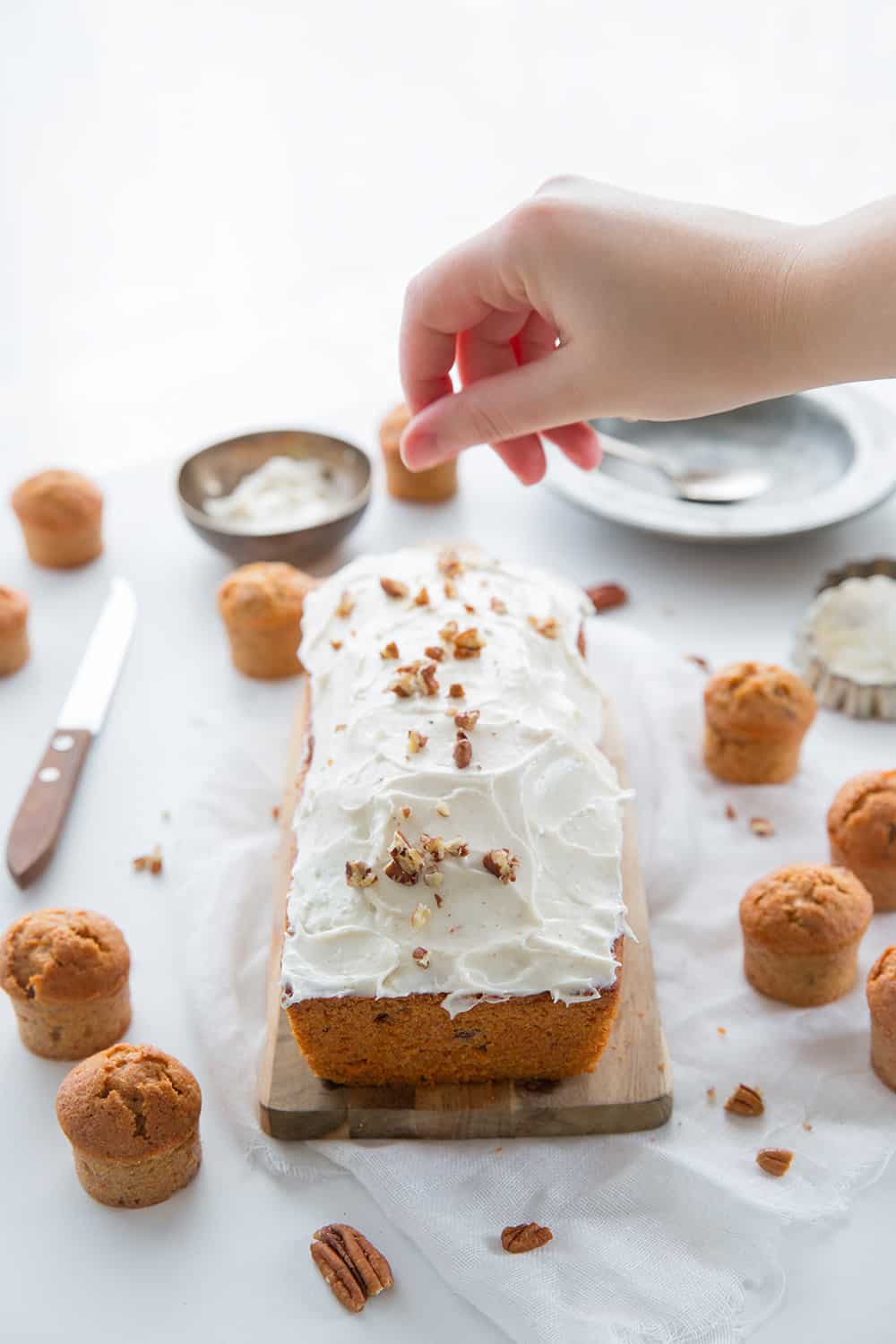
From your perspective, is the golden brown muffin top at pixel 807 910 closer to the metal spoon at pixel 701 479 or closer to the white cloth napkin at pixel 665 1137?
the white cloth napkin at pixel 665 1137

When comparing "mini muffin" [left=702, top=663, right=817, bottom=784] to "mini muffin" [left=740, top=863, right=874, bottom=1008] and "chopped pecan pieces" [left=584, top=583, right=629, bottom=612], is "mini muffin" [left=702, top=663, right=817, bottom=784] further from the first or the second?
"chopped pecan pieces" [left=584, top=583, right=629, bottom=612]

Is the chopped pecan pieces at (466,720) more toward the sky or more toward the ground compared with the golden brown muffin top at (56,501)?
more toward the sky

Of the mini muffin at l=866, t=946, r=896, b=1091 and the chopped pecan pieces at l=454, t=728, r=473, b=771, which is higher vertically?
the chopped pecan pieces at l=454, t=728, r=473, b=771

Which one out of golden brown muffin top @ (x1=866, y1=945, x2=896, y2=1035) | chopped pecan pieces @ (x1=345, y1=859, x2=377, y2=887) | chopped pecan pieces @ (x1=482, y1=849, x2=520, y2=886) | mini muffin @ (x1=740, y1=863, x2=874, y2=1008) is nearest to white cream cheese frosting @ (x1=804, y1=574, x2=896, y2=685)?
mini muffin @ (x1=740, y1=863, x2=874, y2=1008)

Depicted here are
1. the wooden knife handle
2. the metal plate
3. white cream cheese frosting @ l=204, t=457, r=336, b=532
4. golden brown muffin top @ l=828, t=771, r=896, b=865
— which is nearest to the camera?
golden brown muffin top @ l=828, t=771, r=896, b=865

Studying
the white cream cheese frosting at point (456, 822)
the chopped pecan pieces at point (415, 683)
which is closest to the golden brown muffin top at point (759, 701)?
the white cream cheese frosting at point (456, 822)

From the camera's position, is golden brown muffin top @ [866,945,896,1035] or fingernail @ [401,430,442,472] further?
fingernail @ [401,430,442,472]

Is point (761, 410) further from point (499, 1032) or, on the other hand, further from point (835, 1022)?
point (499, 1032)

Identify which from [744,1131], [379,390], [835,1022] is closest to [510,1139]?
[744,1131]

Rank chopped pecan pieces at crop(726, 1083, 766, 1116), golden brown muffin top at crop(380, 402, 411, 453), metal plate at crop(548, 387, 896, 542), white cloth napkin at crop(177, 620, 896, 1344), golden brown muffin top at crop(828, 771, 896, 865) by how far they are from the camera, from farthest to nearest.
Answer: golden brown muffin top at crop(380, 402, 411, 453)
metal plate at crop(548, 387, 896, 542)
golden brown muffin top at crop(828, 771, 896, 865)
chopped pecan pieces at crop(726, 1083, 766, 1116)
white cloth napkin at crop(177, 620, 896, 1344)
